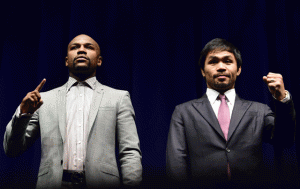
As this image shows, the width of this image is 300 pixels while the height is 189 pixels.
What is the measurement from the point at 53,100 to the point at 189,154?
2.32 ft

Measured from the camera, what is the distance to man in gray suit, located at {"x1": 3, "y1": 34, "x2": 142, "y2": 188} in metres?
1.40

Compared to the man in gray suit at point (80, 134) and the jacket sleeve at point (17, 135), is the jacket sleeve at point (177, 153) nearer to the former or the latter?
the man in gray suit at point (80, 134)

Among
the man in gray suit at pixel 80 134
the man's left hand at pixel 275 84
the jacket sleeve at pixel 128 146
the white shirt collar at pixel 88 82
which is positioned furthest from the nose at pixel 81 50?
the man's left hand at pixel 275 84

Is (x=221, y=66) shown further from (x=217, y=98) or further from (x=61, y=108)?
(x=61, y=108)

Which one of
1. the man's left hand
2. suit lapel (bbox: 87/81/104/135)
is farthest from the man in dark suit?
suit lapel (bbox: 87/81/104/135)

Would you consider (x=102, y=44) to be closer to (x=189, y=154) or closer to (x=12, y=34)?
(x=12, y=34)

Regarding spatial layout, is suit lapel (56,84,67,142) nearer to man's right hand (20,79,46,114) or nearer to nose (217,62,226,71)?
man's right hand (20,79,46,114)

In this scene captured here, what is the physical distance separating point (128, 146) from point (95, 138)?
0.50 ft

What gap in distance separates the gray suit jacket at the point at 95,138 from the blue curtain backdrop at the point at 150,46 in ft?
1.64

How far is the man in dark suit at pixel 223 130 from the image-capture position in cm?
138

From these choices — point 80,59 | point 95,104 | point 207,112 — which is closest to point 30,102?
point 95,104

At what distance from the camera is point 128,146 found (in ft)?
4.87

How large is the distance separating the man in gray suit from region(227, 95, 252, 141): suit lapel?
434 millimetres

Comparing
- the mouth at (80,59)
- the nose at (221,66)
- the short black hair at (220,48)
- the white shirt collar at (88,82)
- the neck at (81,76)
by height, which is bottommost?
the white shirt collar at (88,82)
